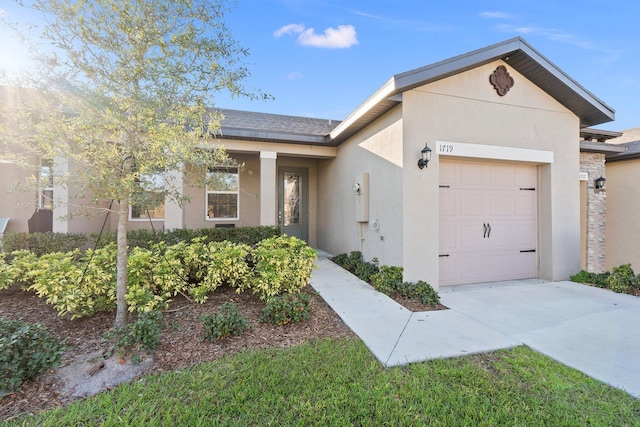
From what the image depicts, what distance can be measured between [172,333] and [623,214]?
11.7 meters

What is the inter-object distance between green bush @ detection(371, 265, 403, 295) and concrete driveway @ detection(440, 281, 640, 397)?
34.1 inches

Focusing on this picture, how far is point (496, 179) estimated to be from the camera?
20.5 feet

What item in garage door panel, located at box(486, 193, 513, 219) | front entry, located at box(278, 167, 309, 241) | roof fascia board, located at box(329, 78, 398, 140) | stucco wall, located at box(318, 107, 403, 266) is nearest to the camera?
roof fascia board, located at box(329, 78, 398, 140)

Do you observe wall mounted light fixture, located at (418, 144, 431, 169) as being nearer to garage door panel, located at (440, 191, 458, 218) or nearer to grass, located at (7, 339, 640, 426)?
garage door panel, located at (440, 191, 458, 218)

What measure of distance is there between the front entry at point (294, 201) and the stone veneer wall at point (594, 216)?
316 inches

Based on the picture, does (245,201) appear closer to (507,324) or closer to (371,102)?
(371,102)

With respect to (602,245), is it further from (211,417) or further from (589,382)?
(211,417)

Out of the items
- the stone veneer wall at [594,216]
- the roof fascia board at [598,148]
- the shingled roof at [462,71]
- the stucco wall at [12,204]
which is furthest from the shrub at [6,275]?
the stone veneer wall at [594,216]

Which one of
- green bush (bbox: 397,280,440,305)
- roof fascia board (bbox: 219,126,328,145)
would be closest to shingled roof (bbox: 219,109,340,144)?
roof fascia board (bbox: 219,126,328,145)

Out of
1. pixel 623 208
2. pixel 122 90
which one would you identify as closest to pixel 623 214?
pixel 623 208

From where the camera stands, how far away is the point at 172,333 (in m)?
3.41

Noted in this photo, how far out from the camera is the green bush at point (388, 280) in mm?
5215

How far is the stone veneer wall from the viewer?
7.50 m

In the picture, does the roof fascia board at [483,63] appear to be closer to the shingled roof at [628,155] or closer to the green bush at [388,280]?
the shingled roof at [628,155]
